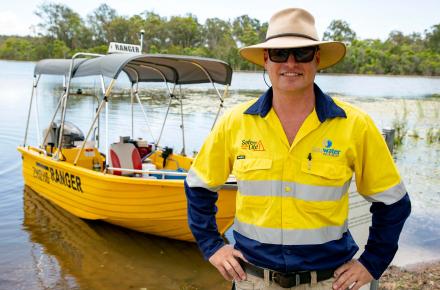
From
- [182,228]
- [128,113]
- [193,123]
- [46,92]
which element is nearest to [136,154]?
[182,228]

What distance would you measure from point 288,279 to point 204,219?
0.45m

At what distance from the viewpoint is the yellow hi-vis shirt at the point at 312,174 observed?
6.20ft

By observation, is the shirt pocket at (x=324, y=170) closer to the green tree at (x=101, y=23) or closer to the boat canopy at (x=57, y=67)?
the boat canopy at (x=57, y=67)

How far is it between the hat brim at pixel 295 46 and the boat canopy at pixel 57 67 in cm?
546

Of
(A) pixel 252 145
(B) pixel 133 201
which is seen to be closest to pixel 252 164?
(A) pixel 252 145

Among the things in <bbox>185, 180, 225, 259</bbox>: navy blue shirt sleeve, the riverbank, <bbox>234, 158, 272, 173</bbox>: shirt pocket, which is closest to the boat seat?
the riverbank

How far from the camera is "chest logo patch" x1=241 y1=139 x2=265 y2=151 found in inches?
77.5

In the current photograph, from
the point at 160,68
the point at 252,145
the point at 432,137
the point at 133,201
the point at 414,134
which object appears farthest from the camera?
the point at 414,134

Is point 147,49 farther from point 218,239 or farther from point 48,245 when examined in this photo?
point 218,239

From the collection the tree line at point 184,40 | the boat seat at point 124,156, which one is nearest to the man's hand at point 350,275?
the boat seat at point 124,156

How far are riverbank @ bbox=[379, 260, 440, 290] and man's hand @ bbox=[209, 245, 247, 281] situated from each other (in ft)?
9.54

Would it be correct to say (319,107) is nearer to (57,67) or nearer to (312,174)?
(312,174)

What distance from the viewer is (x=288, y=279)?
1.92m

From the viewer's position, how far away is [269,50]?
2.02 metres
